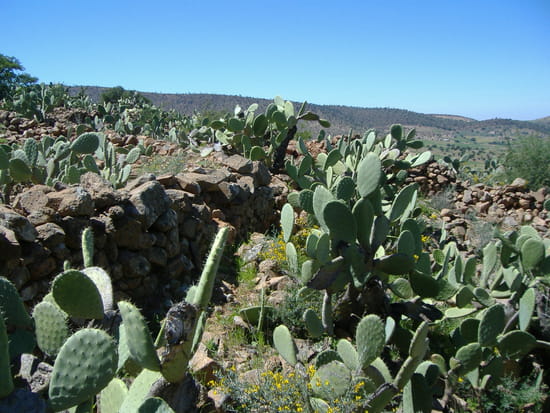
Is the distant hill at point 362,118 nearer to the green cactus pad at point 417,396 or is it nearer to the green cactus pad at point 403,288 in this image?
the green cactus pad at point 403,288

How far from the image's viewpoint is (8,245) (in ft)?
8.46

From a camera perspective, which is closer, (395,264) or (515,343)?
(515,343)

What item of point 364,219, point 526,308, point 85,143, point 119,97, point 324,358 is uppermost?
point 119,97

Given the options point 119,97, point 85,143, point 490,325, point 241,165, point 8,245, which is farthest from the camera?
point 119,97

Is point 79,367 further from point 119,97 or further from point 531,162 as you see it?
point 119,97

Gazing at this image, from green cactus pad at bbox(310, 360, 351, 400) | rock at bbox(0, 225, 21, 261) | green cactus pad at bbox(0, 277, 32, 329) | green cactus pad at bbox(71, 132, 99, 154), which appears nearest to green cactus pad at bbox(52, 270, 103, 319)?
green cactus pad at bbox(0, 277, 32, 329)

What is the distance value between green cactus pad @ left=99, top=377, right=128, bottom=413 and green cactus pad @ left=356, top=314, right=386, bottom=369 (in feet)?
4.67

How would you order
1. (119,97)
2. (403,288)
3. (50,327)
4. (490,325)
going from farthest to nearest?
(119,97), (403,288), (490,325), (50,327)

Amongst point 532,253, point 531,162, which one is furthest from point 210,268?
point 531,162

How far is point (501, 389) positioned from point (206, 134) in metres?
7.86

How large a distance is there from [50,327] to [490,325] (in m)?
2.73

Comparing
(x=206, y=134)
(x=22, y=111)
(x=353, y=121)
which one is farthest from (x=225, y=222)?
(x=353, y=121)

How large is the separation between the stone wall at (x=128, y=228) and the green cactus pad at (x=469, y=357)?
2424 mm

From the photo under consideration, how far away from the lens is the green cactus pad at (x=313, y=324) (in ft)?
10.7
